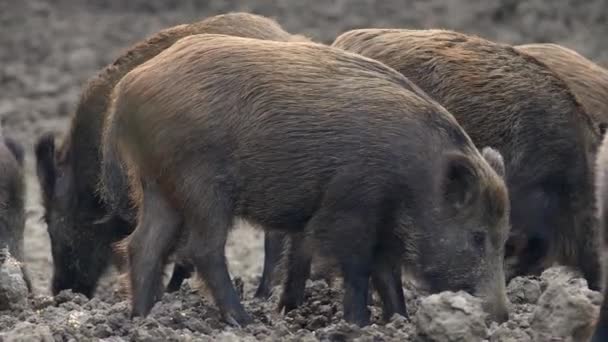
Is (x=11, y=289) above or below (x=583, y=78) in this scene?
below

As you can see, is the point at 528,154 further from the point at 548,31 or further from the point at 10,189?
the point at 548,31

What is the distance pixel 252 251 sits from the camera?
1293 centimetres

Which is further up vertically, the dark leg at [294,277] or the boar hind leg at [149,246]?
the boar hind leg at [149,246]

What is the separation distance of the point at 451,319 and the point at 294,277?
1650 millimetres

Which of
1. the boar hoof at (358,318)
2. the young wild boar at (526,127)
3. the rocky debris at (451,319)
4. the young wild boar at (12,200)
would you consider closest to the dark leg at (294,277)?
the boar hoof at (358,318)

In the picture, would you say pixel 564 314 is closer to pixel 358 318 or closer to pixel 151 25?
pixel 358 318

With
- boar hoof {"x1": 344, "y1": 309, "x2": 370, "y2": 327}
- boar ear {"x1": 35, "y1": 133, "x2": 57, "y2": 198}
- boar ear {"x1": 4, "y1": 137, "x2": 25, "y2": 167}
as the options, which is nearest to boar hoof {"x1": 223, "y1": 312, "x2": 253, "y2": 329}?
boar hoof {"x1": 344, "y1": 309, "x2": 370, "y2": 327}

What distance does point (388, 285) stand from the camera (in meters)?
8.02

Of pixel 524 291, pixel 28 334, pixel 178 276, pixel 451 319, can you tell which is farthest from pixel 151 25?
pixel 451 319

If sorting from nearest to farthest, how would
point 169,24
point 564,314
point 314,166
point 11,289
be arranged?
point 564,314
point 314,166
point 11,289
point 169,24

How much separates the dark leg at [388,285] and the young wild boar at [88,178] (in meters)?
1.55

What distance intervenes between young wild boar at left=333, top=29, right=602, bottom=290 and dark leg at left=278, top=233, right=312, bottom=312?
1.38 meters

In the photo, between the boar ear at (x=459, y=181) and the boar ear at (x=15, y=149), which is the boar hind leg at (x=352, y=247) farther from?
the boar ear at (x=15, y=149)

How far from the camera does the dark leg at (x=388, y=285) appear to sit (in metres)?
7.93
